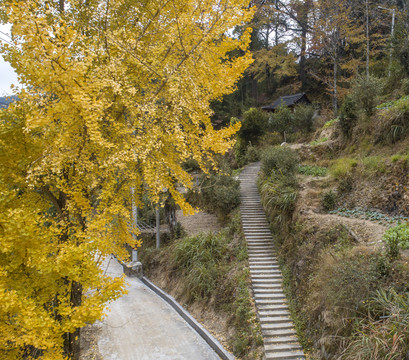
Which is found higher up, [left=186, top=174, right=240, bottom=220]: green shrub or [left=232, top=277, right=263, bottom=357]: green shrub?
[left=186, top=174, right=240, bottom=220]: green shrub

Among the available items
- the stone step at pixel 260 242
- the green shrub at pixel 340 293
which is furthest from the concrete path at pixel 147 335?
the stone step at pixel 260 242

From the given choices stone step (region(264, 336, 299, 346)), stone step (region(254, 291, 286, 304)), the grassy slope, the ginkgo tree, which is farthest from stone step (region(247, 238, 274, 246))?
the ginkgo tree

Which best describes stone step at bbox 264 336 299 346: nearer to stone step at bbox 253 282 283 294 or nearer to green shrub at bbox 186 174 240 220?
stone step at bbox 253 282 283 294

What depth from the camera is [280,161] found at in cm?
1487

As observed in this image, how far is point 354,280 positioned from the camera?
24.1ft

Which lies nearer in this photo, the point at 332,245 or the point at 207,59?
the point at 207,59

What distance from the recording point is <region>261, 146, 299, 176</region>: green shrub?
14.6 metres

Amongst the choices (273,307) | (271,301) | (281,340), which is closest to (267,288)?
(271,301)

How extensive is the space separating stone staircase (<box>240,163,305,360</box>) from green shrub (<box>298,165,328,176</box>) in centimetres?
273

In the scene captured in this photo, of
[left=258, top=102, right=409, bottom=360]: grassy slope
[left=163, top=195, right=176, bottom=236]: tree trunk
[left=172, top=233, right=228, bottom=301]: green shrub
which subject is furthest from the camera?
[left=163, top=195, right=176, bottom=236]: tree trunk

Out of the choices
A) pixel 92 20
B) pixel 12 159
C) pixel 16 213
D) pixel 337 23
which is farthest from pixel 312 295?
pixel 337 23

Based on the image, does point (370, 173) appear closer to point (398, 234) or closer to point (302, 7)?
point (398, 234)

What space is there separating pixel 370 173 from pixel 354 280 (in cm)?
549

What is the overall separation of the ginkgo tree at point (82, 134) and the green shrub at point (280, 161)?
748 cm
